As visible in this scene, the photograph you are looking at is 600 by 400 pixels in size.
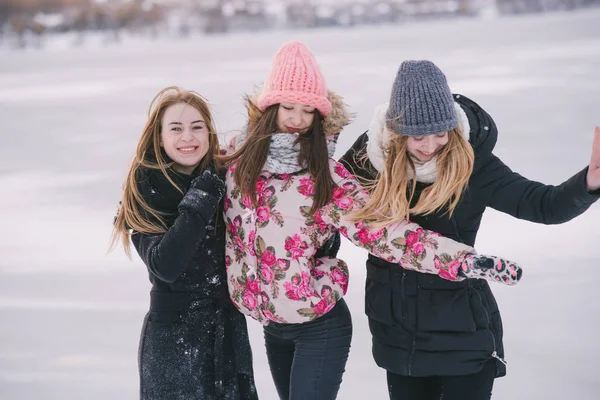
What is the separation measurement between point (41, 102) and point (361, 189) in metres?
6.09

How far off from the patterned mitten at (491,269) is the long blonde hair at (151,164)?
27.9 inches

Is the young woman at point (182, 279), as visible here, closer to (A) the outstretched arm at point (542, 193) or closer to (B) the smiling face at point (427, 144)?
(B) the smiling face at point (427, 144)

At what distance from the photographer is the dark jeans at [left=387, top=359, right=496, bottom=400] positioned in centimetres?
191

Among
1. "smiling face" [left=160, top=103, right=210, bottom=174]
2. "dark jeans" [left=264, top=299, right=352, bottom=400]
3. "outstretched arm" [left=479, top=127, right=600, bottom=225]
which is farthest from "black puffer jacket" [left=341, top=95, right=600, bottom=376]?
A: "smiling face" [left=160, top=103, right=210, bottom=174]

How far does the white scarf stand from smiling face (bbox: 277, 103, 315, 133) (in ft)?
0.51

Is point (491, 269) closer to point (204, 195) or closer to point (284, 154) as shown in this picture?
point (284, 154)

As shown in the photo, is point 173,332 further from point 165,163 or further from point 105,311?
point 105,311

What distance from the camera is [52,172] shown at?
576 cm

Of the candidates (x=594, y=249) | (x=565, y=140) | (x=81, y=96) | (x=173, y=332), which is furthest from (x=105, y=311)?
(x=81, y=96)

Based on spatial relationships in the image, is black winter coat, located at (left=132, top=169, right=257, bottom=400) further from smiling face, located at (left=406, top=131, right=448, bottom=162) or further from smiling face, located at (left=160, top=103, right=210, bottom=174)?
smiling face, located at (left=406, top=131, right=448, bottom=162)

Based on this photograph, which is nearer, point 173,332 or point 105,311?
point 173,332

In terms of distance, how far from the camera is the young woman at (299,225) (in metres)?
1.90

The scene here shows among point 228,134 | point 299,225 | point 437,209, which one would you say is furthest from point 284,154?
point 228,134

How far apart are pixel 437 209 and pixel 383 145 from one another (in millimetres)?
198
